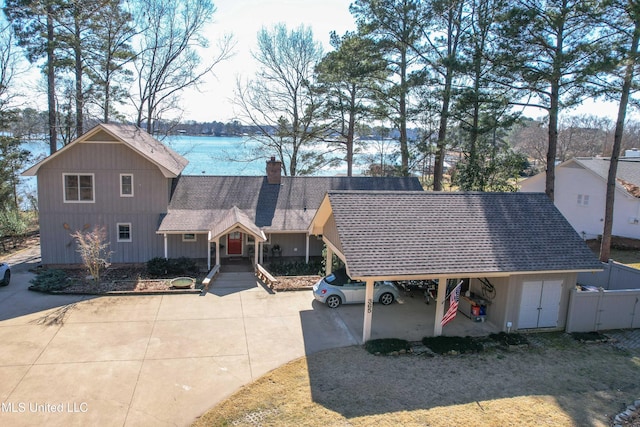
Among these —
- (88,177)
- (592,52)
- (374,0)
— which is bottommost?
(88,177)

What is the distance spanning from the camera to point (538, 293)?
46.5 feet

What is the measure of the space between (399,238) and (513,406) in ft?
18.3

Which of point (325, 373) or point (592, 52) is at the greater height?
point (592, 52)

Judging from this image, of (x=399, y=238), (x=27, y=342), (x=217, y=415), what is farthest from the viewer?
(x=399, y=238)

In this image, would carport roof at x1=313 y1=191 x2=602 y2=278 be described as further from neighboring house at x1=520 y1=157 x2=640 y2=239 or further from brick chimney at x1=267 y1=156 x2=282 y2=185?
neighboring house at x1=520 y1=157 x2=640 y2=239

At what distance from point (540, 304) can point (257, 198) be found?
49.6ft

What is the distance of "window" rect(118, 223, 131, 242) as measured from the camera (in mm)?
21717

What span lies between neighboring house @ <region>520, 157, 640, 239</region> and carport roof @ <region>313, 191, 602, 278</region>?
13176 mm

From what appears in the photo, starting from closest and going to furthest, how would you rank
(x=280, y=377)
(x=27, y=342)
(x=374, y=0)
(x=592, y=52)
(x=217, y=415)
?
1. (x=217, y=415)
2. (x=280, y=377)
3. (x=27, y=342)
4. (x=592, y=52)
5. (x=374, y=0)

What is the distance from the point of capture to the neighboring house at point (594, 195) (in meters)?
25.4

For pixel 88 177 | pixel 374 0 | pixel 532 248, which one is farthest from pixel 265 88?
pixel 532 248

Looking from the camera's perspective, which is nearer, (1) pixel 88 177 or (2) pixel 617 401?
(2) pixel 617 401

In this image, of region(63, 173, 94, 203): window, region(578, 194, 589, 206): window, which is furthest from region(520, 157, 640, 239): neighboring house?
region(63, 173, 94, 203): window

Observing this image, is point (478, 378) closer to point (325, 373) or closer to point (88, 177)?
point (325, 373)
